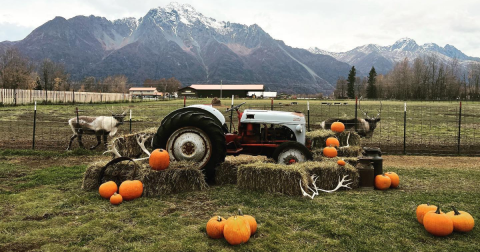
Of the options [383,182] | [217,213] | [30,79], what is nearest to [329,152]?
[383,182]

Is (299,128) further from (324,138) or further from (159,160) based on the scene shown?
(159,160)

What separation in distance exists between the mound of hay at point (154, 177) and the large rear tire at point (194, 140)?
0.33 metres

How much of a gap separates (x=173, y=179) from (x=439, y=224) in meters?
4.33

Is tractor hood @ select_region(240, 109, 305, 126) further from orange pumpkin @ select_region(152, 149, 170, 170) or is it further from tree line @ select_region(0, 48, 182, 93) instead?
tree line @ select_region(0, 48, 182, 93)

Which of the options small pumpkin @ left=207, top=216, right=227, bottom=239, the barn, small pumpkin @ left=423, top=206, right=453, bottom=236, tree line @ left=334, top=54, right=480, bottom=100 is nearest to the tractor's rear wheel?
small pumpkin @ left=423, top=206, right=453, bottom=236

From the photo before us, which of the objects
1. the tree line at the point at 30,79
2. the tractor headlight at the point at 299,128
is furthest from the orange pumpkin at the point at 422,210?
the tree line at the point at 30,79

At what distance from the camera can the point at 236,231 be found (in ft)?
12.2

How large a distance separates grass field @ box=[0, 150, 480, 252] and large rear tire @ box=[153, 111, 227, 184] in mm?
624

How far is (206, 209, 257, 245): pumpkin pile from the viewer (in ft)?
12.2

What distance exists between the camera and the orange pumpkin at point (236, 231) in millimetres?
3719

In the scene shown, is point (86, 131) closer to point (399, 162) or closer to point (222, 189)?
point (222, 189)

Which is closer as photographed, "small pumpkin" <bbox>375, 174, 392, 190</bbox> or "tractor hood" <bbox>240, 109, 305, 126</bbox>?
"small pumpkin" <bbox>375, 174, 392, 190</bbox>

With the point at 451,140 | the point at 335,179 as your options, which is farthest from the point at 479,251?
the point at 451,140

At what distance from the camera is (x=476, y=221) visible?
14.9 feet
